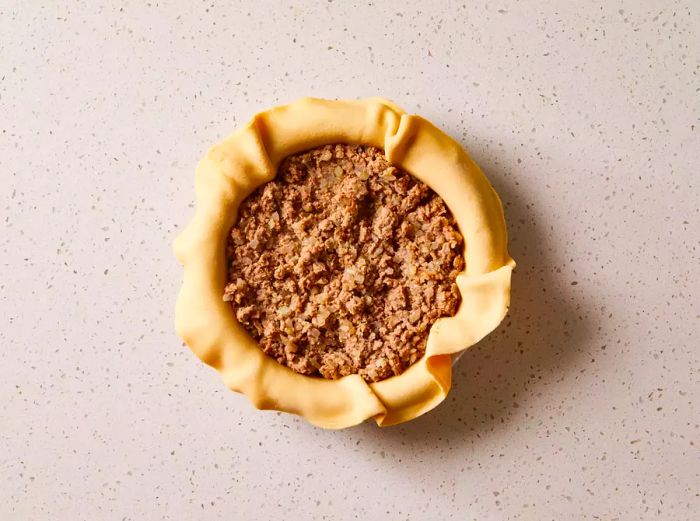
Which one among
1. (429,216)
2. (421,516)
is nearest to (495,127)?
(429,216)

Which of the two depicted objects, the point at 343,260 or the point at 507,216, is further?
the point at 507,216

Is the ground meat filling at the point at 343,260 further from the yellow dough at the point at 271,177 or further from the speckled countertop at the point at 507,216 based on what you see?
the speckled countertop at the point at 507,216

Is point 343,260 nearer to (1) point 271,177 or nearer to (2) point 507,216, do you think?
(1) point 271,177

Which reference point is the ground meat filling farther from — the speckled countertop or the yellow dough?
the speckled countertop

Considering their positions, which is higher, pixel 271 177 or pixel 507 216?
pixel 271 177

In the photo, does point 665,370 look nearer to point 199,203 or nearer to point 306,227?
point 306,227

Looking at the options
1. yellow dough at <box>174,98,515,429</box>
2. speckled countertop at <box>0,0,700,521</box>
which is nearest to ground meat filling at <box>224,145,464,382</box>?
yellow dough at <box>174,98,515,429</box>

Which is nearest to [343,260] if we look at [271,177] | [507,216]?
[271,177]

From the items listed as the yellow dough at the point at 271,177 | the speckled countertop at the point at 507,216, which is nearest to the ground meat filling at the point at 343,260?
the yellow dough at the point at 271,177
